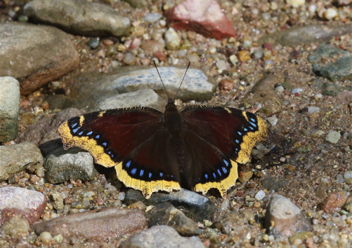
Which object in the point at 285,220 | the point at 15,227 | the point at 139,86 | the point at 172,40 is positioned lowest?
the point at 15,227

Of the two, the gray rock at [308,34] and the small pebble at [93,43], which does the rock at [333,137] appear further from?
the small pebble at [93,43]

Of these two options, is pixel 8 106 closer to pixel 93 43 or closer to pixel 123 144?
pixel 123 144

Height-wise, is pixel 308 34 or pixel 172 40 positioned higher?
pixel 308 34

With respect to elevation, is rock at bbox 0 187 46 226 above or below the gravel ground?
below

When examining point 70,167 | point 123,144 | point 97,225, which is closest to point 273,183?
point 123,144

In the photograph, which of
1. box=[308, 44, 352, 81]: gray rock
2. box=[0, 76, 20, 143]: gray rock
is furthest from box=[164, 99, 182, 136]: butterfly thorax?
box=[308, 44, 352, 81]: gray rock

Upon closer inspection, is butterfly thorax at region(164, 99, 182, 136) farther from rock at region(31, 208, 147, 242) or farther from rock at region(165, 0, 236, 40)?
rock at region(165, 0, 236, 40)

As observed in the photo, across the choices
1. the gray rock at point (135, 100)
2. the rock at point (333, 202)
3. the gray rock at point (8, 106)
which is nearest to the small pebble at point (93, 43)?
the gray rock at point (135, 100)

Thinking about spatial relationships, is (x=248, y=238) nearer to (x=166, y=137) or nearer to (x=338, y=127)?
(x=166, y=137)
